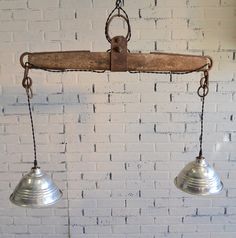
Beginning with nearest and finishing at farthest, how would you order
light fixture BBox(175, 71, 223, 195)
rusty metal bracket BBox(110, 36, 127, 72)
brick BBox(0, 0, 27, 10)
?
rusty metal bracket BBox(110, 36, 127, 72)
light fixture BBox(175, 71, 223, 195)
brick BBox(0, 0, 27, 10)

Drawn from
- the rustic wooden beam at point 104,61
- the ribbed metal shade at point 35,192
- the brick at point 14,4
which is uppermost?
the brick at point 14,4

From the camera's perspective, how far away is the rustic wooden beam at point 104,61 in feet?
5.56

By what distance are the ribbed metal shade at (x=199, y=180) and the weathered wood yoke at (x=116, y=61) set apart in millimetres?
474

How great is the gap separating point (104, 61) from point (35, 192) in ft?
2.15

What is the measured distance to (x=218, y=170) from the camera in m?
2.64

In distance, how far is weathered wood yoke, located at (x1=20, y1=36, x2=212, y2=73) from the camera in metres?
1.68

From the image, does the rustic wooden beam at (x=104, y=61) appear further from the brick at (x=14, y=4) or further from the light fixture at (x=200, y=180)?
the brick at (x=14, y=4)

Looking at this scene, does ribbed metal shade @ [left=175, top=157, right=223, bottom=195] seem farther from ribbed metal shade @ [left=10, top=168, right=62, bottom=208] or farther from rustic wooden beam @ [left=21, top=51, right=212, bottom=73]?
ribbed metal shade @ [left=10, top=168, right=62, bottom=208]

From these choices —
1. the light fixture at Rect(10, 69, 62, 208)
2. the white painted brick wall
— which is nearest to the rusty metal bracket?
the light fixture at Rect(10, 69, 62, 208)

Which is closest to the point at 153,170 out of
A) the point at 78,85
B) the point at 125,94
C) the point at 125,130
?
the point at 125,130

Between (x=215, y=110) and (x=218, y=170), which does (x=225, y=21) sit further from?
(x=218, y=170)

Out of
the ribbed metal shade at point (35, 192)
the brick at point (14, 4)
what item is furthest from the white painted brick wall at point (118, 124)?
the ribbed metal shade at point (35, 192)

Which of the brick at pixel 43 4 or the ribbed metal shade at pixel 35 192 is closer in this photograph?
the ribbed metal shade at pixel 35 192

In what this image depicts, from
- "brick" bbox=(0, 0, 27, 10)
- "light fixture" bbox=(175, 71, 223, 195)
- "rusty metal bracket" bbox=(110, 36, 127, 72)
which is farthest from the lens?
"brick" bbox=(0, 0, 27, 10)
